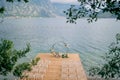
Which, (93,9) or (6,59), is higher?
(93,9)

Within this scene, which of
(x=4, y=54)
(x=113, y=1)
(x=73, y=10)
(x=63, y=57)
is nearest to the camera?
(x=113, y=1)

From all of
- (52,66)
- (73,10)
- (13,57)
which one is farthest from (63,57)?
(73,10)

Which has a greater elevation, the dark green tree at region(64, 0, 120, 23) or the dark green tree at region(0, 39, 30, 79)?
the dark green tree at region(64, 0, 120, 23)

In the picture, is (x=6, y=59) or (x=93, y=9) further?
(x=6, y=59)

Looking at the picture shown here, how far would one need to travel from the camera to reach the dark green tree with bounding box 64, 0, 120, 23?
7070 millimetres

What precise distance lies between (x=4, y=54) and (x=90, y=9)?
205 inches

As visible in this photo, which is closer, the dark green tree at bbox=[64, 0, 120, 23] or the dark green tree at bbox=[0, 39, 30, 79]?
the dark green tree at bbox=[64, 0, 120, 23]

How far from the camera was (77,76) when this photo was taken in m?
17.5

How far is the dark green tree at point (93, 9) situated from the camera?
7070 mm

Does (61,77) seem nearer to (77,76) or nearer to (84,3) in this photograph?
(77,76)

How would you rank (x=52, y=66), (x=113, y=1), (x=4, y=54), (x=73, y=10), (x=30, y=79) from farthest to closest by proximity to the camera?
(x=52, y=66)
(x=30, y=79)
(x=4, y=54)
(x=73, y=10)
(x=113, y=1)

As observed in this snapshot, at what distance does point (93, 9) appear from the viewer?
7328mm

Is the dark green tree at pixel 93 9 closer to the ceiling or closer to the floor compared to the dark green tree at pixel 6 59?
closer to the ceiling

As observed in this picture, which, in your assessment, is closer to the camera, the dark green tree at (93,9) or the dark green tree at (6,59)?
the dark green tree at (93,9)
